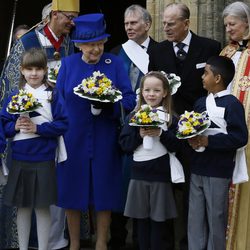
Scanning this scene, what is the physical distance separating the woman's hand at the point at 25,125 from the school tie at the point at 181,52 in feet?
4.52

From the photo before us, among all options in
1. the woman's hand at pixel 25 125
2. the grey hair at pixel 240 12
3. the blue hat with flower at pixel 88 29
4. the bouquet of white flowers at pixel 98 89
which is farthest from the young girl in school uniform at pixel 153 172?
the grey hair at pixel 240 12

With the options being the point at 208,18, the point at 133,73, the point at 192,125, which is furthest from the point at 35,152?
the point at 208,18

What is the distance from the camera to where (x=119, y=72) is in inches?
260

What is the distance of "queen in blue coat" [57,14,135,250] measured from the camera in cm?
648

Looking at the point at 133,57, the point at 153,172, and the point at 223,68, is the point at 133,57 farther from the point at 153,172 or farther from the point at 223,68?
the point at 153,172

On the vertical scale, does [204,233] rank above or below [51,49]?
below

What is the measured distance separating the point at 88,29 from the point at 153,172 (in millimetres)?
1162

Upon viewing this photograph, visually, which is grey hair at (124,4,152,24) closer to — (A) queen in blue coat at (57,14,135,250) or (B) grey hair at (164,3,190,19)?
(B) grey hair at (164,3,190,19)

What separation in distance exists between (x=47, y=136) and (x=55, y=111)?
19cm

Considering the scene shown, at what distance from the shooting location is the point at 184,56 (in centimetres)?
682

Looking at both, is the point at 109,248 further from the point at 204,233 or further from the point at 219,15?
the point at 219,15

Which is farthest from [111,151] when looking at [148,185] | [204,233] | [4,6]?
[4,6]

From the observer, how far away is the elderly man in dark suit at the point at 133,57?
712 cm

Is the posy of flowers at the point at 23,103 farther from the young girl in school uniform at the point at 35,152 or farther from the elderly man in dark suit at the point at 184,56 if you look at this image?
the elderly man in dark suit at the point at 184,56
